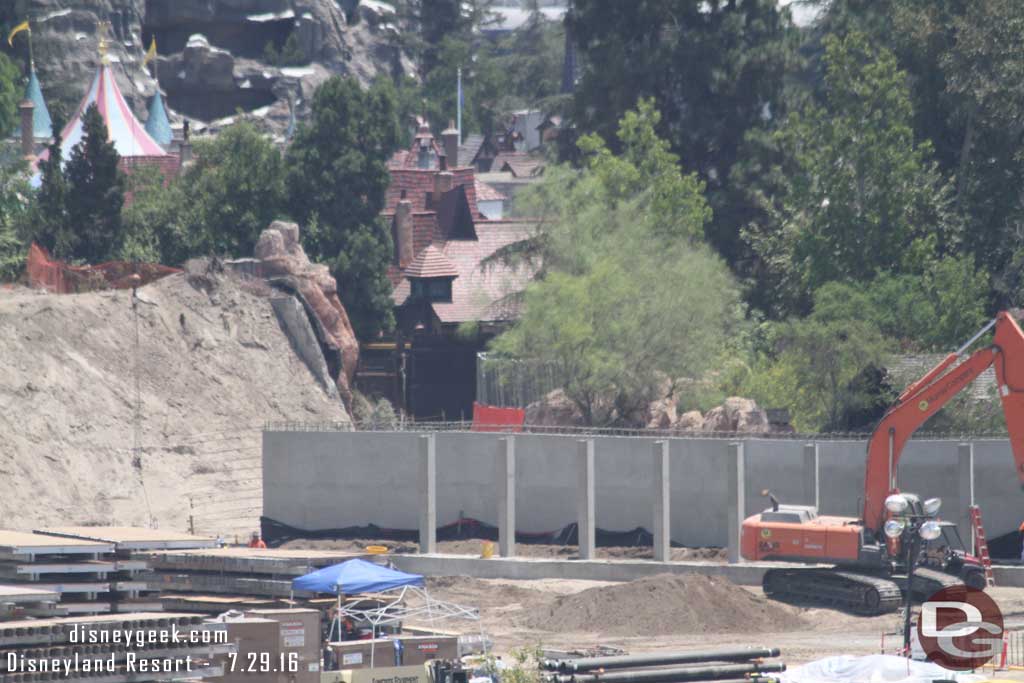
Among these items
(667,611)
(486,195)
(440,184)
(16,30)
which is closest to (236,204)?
(440,184)

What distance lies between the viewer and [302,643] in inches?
1008

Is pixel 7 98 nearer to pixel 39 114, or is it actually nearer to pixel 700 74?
pixel 39 114

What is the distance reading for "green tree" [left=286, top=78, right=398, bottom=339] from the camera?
2628 inches

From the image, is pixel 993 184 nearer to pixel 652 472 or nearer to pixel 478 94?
pixel 652 472

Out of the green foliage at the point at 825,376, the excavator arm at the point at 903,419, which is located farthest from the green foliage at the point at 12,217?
the excavator arm at the point at 903,419

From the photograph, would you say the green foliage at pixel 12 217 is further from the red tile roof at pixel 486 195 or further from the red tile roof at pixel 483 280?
the red tile roof at pixel 486 195

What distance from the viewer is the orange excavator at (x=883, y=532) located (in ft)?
112

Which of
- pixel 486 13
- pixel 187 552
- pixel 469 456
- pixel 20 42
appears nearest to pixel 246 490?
pixel 469 456

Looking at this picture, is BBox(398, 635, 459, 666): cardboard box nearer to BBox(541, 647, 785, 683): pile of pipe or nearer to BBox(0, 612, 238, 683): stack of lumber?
BBox(541, 647, 785, 683): pile of pipe

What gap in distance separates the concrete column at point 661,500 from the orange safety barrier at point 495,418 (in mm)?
8740

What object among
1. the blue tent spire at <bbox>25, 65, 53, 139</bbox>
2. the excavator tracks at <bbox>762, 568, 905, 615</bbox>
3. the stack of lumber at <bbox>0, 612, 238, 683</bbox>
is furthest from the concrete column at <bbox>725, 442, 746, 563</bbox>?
the blue tent spire at <bbox>25, 65, 53, 139</bbox>

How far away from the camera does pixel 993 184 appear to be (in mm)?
58469

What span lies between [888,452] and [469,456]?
12.5m

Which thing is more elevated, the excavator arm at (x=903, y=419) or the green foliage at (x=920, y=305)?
the green foliage at (x=920, y=305)
